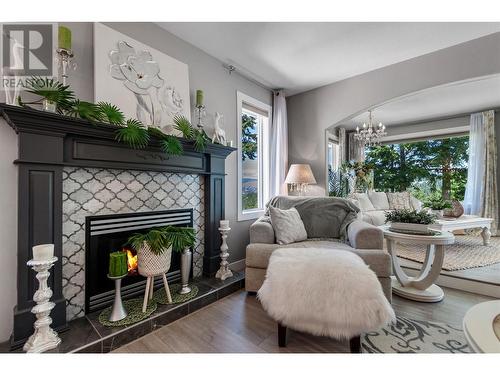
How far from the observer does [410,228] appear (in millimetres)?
2045

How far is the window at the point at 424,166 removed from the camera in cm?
498

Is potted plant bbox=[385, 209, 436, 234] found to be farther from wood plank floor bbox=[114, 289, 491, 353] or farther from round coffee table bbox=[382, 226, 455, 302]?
wood plank floor bbox=[114, 289, 491, 353]

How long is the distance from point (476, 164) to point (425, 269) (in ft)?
13.0

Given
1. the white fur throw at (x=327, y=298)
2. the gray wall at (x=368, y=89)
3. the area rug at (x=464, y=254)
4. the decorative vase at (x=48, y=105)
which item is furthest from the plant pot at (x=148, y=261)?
the area rug at (x=464, y=254)

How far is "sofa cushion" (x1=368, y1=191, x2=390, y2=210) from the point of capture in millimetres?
4410

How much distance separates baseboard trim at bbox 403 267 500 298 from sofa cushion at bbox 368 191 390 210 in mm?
2253

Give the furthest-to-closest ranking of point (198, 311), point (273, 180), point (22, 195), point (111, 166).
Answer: point (273, 180) → point (198, 311) → point (111, 166) → point (22, 195)

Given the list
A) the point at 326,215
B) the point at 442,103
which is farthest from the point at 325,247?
the point at 442,103

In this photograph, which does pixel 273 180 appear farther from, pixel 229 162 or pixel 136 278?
pixel 136 278

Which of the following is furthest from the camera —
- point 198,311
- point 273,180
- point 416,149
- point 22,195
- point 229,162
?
point 416,149
